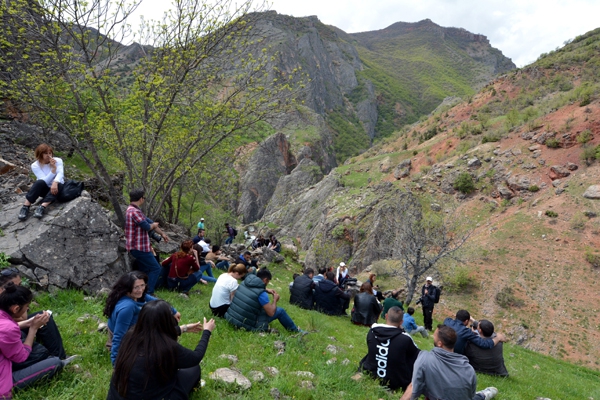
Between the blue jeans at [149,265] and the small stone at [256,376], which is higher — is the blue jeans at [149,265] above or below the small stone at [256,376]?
above

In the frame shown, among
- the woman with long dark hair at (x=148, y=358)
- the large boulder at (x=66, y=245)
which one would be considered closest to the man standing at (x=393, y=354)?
the woman with long dark hair at (x=148, y=358)

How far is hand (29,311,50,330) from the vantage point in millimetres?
3937

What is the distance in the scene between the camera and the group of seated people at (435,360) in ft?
12.9

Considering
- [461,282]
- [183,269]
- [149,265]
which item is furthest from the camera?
[461,282]

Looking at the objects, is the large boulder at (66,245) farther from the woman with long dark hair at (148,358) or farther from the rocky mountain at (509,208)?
the rocky mountain at (509,208)

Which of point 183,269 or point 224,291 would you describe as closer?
point 224,291

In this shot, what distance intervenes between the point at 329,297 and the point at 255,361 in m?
5.76

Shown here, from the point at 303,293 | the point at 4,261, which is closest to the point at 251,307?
the point at 303,293

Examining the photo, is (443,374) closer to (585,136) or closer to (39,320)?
(39,320)

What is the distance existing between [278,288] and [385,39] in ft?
653

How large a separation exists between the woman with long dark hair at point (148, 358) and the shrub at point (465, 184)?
2709 cm

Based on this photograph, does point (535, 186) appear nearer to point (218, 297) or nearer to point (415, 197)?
point (415, 197)

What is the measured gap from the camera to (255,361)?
504cm

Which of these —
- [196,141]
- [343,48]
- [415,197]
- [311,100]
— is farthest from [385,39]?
[196,141]
